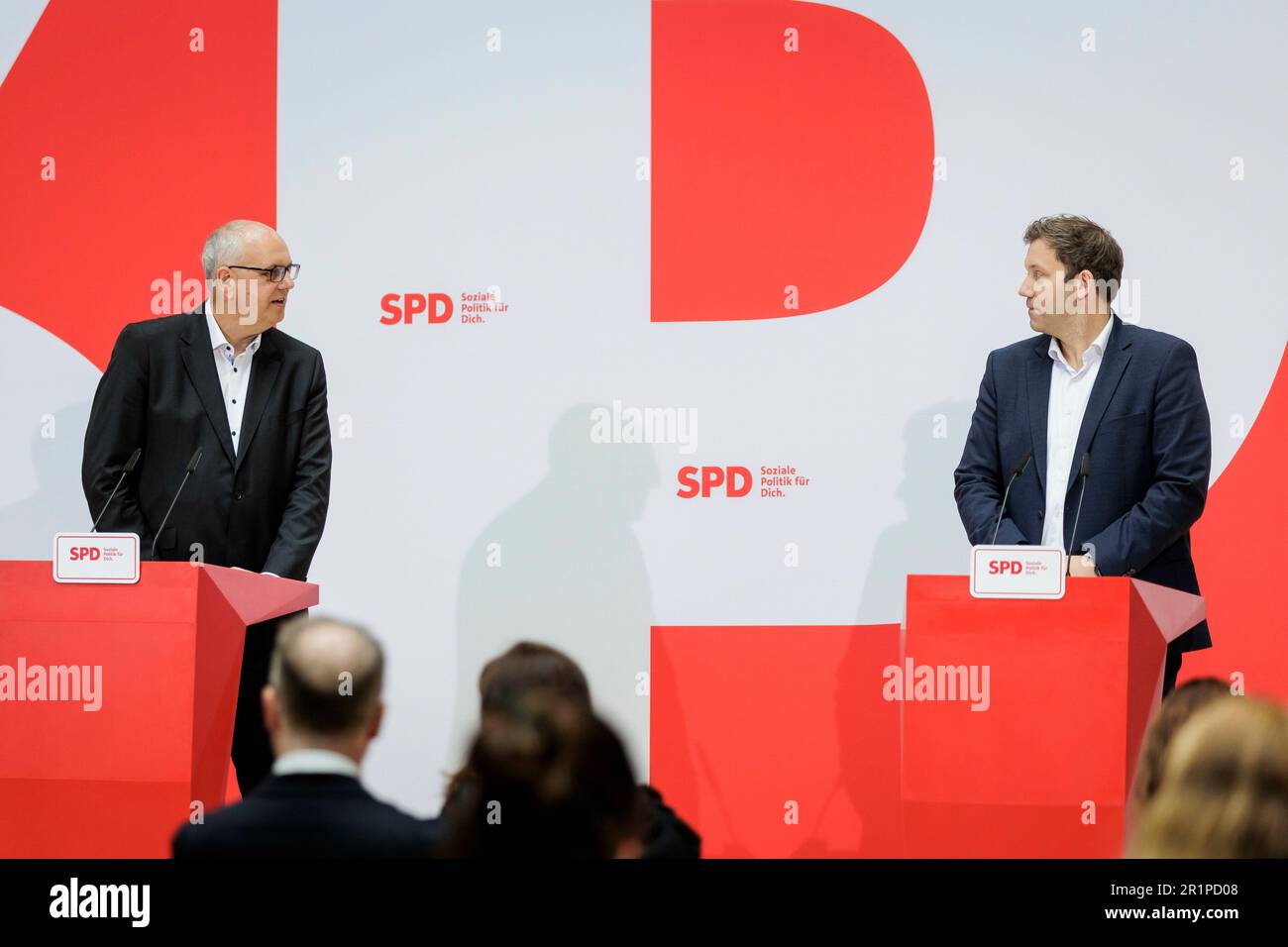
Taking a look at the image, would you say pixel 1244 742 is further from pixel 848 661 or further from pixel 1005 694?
pixel 848 661

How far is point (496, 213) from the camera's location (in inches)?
213

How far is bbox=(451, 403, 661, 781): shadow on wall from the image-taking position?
17.3 feet

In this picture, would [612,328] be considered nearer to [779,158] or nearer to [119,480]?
[779,158]

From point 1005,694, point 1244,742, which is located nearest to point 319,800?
point 1244,742

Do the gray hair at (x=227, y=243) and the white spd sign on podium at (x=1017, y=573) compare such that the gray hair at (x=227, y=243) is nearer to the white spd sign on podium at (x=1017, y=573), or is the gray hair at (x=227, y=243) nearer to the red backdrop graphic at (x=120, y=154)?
the red backdrop graphic at (x=120, y=154)

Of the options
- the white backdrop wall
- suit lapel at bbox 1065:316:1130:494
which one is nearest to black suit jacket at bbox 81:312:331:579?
the white backdrop wall

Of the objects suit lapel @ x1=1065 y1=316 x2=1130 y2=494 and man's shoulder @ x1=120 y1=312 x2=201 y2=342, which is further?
man's shoulder @ x1=120 y1=312 x2=201 y2=342

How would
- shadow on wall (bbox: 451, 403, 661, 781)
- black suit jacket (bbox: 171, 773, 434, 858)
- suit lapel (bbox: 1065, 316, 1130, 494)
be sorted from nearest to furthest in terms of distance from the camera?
1. black suit jacket (bbox: 171, 773, 434, 858)
2. suit lapel (bbox: 1065, 316, 1130, 494)
3. shadow on wall (bbox: 451, 403, 661, 781)

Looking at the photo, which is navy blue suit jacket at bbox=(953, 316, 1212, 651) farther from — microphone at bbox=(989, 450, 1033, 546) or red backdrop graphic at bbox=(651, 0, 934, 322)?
red backdrop graphic at bbox=(651, 0, 934, 322)

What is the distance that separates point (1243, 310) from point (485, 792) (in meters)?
3.83

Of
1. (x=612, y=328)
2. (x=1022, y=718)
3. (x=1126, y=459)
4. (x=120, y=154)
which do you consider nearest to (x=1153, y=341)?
(x=1126, y=459)

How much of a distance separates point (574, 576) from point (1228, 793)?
11.9 feet

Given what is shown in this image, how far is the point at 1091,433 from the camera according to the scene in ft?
13.4

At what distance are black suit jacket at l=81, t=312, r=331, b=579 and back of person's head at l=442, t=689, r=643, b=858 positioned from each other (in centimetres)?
221
